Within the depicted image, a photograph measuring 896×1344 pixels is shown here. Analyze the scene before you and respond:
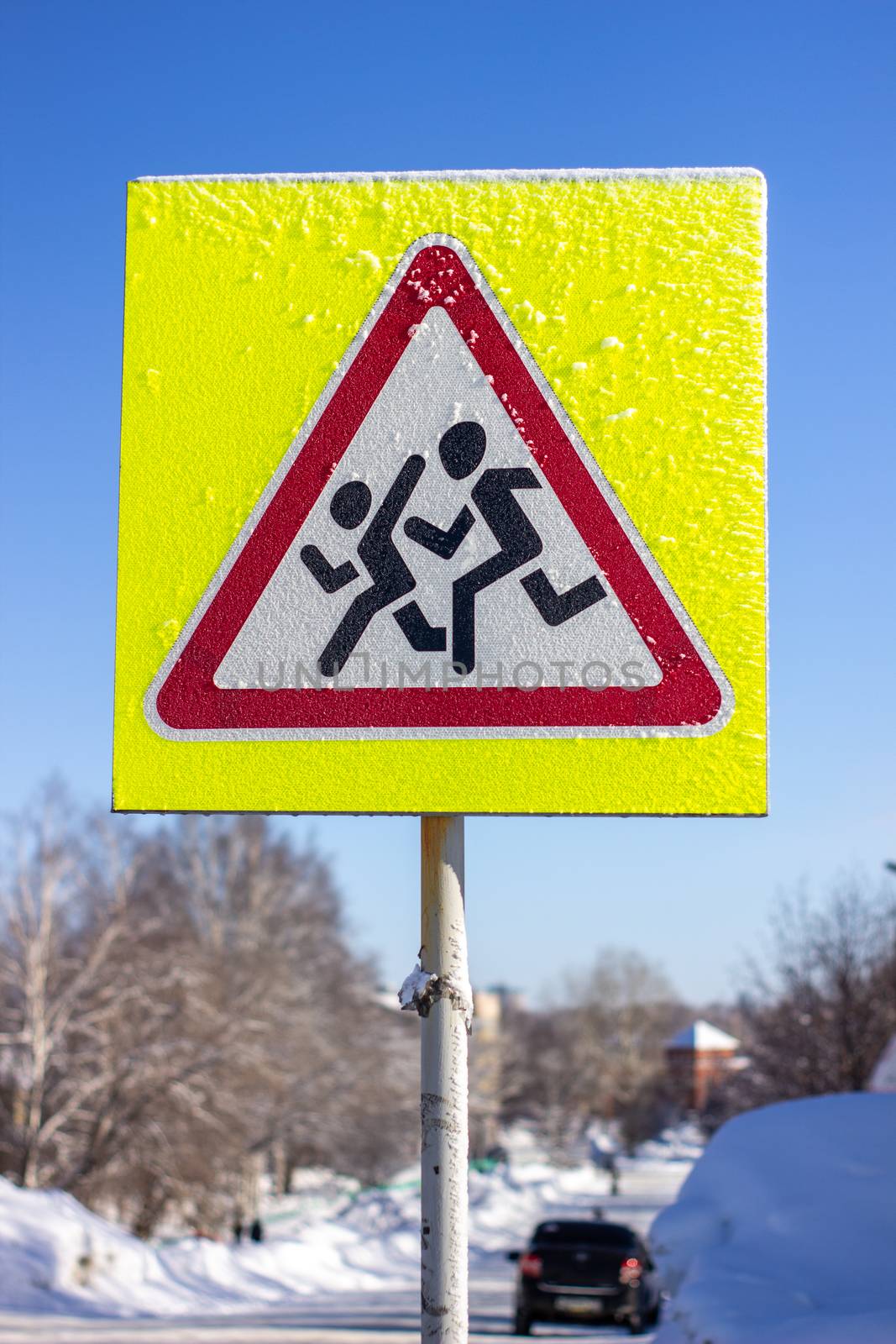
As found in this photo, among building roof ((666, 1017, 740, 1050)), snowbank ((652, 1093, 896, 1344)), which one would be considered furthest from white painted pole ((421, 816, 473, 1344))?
building roof ((666, 1017, 740, 1050))

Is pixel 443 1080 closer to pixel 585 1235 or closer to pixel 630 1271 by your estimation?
→ pixel 630 1271

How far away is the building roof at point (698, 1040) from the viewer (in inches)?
3275

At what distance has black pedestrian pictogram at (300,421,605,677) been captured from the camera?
1871mm

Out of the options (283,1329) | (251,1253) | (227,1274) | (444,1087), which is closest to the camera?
(444,1087)

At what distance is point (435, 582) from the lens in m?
1.87

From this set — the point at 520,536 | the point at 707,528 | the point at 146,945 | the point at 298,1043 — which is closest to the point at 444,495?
the point at 520,536

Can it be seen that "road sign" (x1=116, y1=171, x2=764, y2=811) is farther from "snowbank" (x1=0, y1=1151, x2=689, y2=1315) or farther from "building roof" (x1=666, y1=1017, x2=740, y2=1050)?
"building roof" (x1=666, y1=1017, x2=740, y2=1050)

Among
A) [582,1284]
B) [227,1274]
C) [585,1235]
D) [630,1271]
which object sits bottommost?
[227,1274]

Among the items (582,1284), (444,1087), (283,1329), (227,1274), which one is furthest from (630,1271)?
(444,1087)

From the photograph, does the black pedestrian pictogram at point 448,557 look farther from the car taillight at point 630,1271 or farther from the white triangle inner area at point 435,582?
the car taillight at point 630,1271

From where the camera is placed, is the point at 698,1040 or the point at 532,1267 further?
the point at 698,1040

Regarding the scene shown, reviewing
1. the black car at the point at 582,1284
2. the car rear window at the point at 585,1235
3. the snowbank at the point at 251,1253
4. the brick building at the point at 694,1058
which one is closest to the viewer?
the black car at the point at 582,1284

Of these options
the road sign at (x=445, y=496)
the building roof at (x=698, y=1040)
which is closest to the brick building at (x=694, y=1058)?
the building roof at (x=698, y=1040)

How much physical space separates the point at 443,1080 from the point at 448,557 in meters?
0.72
